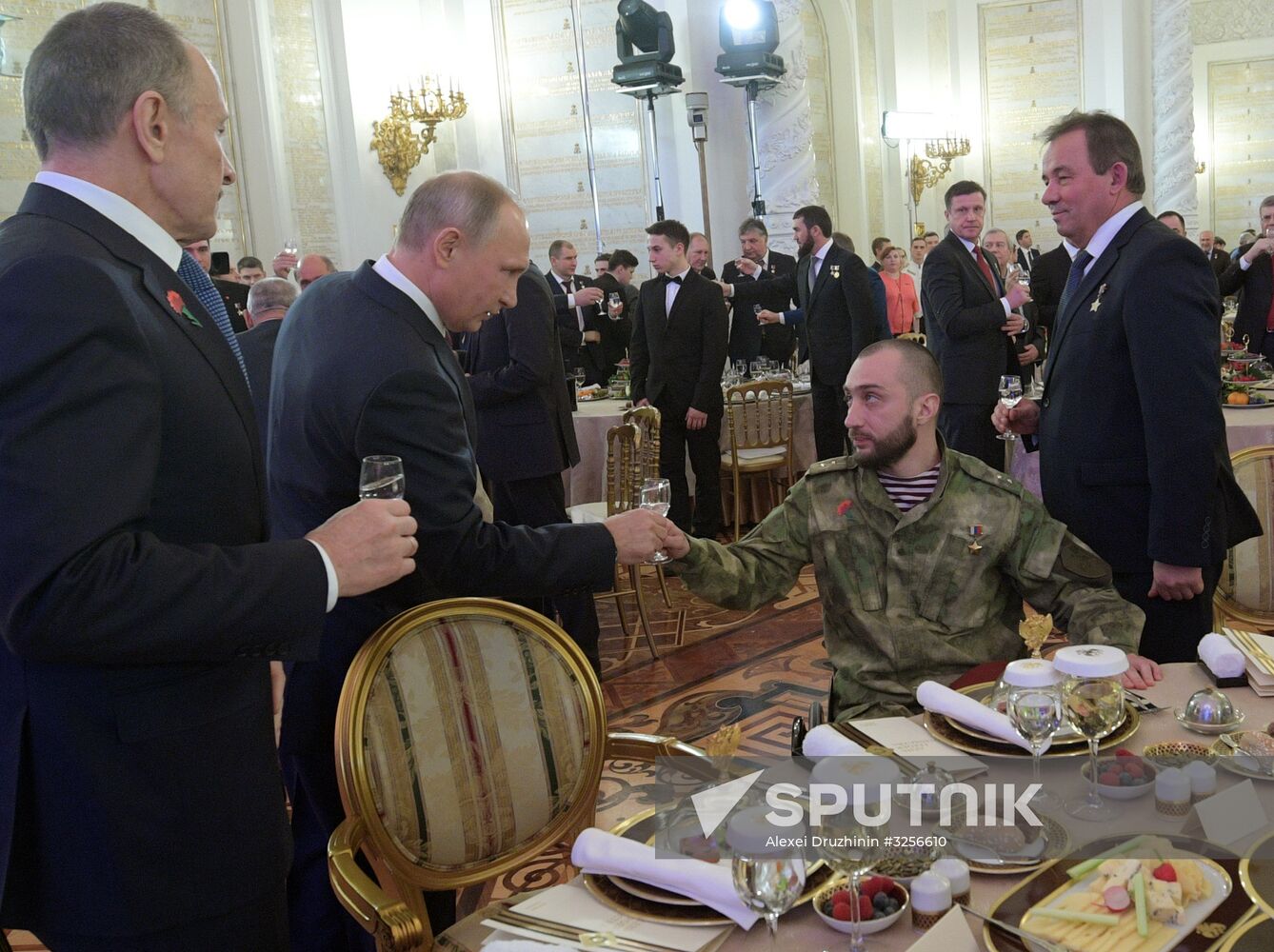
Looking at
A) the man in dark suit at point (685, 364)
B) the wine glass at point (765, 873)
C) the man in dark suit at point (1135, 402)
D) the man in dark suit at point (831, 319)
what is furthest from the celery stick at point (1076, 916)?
the man in dark suit at point (831, 319)

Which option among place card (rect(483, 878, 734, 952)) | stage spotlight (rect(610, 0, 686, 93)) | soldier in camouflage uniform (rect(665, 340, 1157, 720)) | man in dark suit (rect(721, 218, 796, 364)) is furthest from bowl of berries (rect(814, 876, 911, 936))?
stage spotlight (rect(610, 0, 686, 93))

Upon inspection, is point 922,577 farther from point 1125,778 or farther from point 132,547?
point 132,547

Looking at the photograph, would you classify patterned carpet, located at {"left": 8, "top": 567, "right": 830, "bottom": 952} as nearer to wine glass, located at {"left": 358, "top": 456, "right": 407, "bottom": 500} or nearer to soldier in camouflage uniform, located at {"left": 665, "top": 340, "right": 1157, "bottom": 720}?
soldier in camouflage uniform, located at {"left": 665, "top": 340, "right": 1157, "bottom": 720}

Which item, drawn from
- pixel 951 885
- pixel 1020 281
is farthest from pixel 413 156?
pixel 951 885

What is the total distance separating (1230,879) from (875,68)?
52.3 ft

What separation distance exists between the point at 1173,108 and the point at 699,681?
1065 centimetres

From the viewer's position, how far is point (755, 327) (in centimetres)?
912

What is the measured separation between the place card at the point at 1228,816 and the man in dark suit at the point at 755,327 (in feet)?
23.8

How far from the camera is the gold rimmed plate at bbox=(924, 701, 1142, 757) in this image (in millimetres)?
1683

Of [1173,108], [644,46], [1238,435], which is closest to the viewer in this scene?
[1238,435]

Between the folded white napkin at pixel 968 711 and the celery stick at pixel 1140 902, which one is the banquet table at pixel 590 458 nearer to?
the folded white napkin at pixel 968 711

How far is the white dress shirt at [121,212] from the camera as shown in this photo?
1409mm

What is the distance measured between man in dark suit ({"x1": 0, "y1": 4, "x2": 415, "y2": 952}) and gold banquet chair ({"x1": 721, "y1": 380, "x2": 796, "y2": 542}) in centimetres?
499

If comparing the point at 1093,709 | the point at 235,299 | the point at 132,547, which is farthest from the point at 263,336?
the point at 235,299
